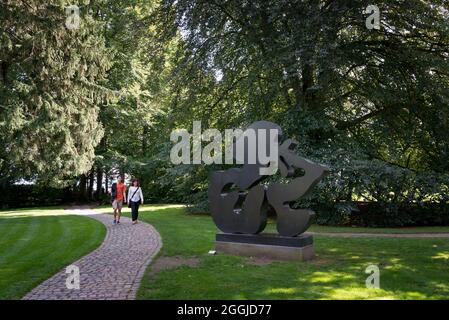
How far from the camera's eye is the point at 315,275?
835cm

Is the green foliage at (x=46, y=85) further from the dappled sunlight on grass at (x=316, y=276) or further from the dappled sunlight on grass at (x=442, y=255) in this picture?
the dappled sunlight on grass at (x=442, y=255)

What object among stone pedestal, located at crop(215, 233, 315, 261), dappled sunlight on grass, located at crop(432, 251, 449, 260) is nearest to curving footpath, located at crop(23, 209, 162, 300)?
stone pedestal, located at crop(215, 233, 315, 261)

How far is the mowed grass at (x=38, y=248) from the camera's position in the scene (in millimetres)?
7930

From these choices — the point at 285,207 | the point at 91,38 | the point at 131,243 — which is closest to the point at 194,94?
the point at 91,38

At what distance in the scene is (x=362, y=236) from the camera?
14312 mm

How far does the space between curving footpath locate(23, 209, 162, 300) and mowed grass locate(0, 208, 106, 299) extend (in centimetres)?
28

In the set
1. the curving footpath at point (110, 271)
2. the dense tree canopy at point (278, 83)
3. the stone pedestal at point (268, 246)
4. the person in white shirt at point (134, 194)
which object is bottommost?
the curving footpath at point (110, 271)

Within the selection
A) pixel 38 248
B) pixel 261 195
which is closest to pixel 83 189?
pixel 38 248

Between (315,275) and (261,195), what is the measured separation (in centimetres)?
275

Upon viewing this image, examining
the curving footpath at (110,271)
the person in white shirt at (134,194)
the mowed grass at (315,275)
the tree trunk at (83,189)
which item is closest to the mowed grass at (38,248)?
the curving footpath at (110,271)

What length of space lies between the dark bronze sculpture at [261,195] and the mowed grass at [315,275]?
89 cm

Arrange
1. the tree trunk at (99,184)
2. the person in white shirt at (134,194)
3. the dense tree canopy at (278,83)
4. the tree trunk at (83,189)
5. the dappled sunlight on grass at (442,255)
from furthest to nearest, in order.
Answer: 1. the tree trunk at (99,184)
2. the tree trunk at (83,189)
3. the dense tree canopy at (278,83)
4. the person in white shirt at (134,194)
5. the dappled sunlight on grass at (442,255)

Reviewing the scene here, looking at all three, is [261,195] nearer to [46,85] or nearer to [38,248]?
[38,248]

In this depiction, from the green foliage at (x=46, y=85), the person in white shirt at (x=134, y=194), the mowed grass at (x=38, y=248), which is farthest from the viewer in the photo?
the green foliage at (x=46, y=85)
